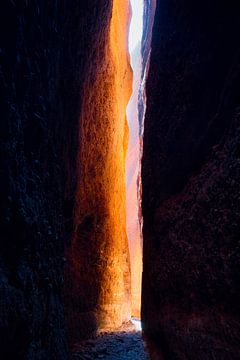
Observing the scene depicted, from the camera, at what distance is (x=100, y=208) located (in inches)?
295

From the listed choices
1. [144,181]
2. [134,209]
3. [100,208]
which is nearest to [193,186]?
[144,181]

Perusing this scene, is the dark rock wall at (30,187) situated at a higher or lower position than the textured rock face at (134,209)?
lower

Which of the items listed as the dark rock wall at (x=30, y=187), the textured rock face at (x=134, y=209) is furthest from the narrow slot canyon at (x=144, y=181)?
the textured rock face at (x=134, y=209)

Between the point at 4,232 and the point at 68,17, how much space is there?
3456mm

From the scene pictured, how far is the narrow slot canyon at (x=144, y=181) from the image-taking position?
7.54 ft

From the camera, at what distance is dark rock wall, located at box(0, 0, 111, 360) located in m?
2.10

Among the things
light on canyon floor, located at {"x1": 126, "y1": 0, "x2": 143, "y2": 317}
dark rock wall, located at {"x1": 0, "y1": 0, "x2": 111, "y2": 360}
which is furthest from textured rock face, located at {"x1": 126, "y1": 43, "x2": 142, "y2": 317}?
dark rock wall, located at {"x1": 0, "y1": 0, "x2": 111, "y2": 360}

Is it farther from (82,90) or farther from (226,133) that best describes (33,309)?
(82,90)

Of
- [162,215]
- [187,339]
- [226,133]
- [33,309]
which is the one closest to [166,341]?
[187,339]

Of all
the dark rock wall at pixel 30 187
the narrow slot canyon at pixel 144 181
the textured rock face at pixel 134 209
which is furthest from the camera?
the textured rock face at pixel 134 209

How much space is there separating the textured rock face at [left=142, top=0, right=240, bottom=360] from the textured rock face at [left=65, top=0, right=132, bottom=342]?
5.39 feet

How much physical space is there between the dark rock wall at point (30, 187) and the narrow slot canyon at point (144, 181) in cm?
1

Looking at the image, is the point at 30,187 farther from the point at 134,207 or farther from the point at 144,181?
the point at 134,207

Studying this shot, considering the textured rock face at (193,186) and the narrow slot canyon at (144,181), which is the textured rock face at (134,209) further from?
the textured rock face at (193,186)
